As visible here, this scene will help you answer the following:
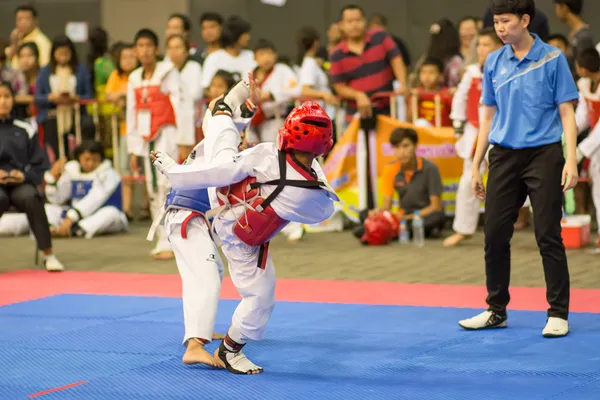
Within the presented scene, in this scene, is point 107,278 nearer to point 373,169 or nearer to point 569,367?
point 373,169

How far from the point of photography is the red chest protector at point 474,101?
27.7 feet

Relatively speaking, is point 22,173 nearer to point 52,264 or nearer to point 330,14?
point 52,264

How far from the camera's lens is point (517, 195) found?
5090 millimetres

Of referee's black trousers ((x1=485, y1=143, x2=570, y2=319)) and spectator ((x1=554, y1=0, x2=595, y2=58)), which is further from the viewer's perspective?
spectator ((x1=554, y1=0, x2=595, y2=58))

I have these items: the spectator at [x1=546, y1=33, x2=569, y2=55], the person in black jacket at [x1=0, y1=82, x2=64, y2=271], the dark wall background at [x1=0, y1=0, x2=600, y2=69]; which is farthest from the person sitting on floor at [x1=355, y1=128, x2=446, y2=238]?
the dark wall background at [x1=0, y1=0, x2=600, y2=69]

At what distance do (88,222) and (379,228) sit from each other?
125 inches

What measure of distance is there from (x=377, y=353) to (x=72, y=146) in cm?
733

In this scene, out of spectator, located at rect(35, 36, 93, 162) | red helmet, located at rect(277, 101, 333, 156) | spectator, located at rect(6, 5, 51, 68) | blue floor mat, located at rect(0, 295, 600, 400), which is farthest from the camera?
spectator, located at rect(6, 5, 51, 68)

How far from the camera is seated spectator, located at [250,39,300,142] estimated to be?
9789 millimetres

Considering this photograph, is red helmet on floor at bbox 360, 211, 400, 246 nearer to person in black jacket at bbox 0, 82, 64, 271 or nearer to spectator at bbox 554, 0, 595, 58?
spectator at bbox 554, 0, 595, 58

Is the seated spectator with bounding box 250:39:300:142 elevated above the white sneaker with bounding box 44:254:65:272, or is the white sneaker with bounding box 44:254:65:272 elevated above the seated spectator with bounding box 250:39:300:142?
the seated spectator with bounding box 250:39:300:142

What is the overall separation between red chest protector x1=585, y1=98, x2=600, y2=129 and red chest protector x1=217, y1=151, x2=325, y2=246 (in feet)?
16.1

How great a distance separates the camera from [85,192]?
33.1ft

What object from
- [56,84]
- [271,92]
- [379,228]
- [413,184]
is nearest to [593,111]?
[413,184]
